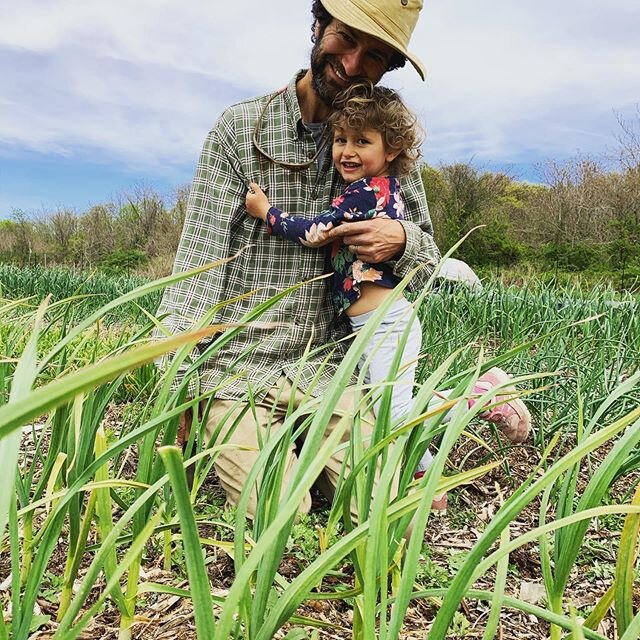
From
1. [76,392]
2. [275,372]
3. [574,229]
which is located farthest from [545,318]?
[574,229]

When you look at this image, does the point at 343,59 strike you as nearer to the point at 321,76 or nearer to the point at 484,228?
the point at 321,76

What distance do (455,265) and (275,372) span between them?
21.1 feet

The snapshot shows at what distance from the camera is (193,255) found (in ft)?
6.75

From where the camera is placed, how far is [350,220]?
6.41 feet

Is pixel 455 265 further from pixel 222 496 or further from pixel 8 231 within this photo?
pixel 8 231

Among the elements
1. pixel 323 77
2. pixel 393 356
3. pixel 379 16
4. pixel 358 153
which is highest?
pixel 379 16

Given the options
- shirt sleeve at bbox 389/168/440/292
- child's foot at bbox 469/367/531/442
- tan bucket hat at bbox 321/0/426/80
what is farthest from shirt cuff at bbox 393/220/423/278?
tan bucket hat at bbox 321/0/426/80

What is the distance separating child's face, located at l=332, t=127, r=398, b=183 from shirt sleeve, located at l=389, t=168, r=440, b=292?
0.64ft

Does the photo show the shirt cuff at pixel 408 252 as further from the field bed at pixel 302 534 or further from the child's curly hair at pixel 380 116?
the field bed at pixel 302 534

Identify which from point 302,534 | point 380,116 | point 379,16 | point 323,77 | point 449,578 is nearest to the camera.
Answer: point 449,578

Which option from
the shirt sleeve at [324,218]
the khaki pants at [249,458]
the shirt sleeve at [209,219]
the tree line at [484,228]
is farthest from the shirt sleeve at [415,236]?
the tree line at [484,228]

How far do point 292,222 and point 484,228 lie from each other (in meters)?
15.7

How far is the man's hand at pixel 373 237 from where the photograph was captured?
6.29ft

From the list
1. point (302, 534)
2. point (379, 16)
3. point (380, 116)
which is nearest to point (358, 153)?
point (380, 116)
